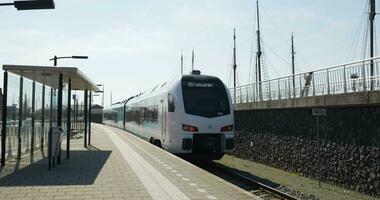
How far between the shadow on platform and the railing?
8.76 metres

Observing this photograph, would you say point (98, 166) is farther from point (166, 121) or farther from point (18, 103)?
point (166, 121)

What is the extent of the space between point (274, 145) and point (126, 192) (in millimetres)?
14084

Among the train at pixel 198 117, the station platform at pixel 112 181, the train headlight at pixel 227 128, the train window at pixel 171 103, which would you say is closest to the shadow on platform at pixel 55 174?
the station platform at pixel 112 181

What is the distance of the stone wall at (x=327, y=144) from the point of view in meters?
15.1

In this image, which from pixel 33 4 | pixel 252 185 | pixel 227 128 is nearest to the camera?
pixel 33 4

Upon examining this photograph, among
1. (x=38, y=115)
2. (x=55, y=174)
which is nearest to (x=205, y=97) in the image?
(x=38, y=115)

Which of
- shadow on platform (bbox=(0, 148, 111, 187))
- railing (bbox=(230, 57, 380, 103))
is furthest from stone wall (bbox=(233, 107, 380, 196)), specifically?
shadow on platform (bbox=(0, 148, 111, 187))

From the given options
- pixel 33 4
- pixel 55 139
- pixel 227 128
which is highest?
pixel 33 4

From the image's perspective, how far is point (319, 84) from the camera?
19922 millimetres

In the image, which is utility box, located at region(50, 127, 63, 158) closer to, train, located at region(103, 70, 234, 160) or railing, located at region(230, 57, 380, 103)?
train, located at region(103, 70, 234, 160)

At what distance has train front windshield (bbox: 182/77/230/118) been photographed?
1859 centimetres

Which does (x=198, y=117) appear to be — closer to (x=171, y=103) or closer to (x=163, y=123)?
(x=171, y=103)

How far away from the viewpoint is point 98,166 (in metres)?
14.9

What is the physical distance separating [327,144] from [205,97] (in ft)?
15.7
